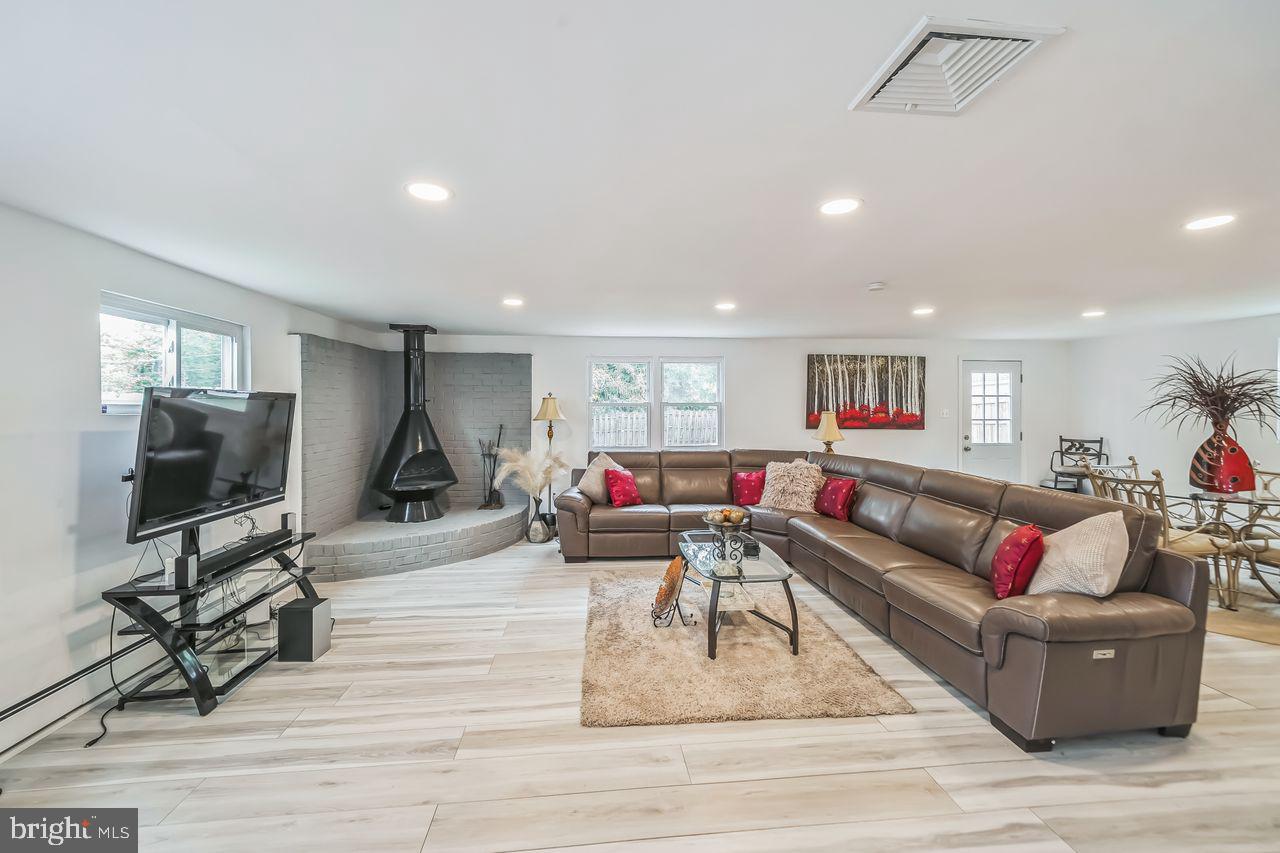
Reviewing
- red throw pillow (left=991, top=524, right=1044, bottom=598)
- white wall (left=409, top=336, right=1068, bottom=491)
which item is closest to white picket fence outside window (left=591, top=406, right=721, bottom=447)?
white wall (left=409, top=336, right=1068, bottom=491)

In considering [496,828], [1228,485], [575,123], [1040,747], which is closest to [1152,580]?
[1040,747]

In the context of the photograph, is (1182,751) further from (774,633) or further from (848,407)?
(848,407)

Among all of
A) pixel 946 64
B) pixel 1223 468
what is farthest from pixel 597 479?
pixel 1223 468

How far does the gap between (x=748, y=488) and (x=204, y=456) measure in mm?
4372

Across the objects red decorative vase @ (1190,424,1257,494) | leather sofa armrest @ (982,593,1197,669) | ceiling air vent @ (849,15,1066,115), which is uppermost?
ceiling air vent @ (849,15,1066,115)

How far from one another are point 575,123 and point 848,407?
→ 571 cm

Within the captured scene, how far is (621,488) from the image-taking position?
5168mm

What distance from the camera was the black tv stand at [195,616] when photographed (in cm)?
225

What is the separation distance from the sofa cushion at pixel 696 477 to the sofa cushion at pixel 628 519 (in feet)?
1.91

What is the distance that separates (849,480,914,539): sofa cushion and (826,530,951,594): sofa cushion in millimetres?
153

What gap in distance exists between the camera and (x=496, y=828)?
1.66 meters

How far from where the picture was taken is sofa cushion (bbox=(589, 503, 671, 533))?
479 cm

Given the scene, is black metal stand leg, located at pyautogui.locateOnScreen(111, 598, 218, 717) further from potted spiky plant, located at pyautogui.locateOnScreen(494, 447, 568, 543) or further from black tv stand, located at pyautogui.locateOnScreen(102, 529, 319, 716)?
potted spiky plant, located at pyautogui.locateOnScreen(494, 447, 568, 543)

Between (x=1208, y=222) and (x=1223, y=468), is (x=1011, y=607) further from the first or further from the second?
(x=1223, y=468)
